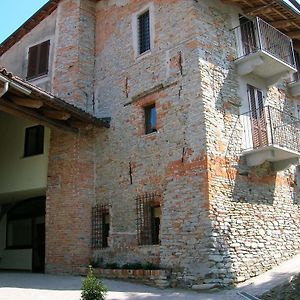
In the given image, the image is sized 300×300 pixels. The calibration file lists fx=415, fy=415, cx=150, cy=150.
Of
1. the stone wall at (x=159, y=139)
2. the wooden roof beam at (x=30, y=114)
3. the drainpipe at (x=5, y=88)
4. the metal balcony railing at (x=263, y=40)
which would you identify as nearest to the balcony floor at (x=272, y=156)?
the stone wall at (x=159, y=139)

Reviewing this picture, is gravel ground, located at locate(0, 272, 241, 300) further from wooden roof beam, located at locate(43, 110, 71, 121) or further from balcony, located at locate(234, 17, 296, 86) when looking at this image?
balcony, located at locate(234, 17, 296, 86)

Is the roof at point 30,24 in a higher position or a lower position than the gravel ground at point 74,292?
higher

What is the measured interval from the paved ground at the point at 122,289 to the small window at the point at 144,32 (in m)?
6.75

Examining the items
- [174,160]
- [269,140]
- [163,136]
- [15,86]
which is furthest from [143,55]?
[269,140]

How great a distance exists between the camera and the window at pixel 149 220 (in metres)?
10.9

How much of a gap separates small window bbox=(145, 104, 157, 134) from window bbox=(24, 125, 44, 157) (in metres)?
3.73

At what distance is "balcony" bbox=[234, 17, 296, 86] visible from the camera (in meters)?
11.4

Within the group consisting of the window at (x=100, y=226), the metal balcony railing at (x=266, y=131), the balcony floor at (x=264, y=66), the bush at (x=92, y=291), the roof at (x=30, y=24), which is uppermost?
the roof at (x=30, y=24)

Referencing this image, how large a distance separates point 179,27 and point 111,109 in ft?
10.6

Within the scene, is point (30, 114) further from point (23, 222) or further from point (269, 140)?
point (269, 140)

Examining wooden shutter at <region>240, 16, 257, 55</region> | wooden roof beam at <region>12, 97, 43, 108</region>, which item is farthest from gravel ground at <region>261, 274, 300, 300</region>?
wooden roof beam at <region>12, 97, 43, 108</region>

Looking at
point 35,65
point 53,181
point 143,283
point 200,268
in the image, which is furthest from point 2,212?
point 200,268

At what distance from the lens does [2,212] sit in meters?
16.2

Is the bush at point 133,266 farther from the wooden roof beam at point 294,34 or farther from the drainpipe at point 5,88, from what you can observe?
the wooden roof beam at point 294,34
